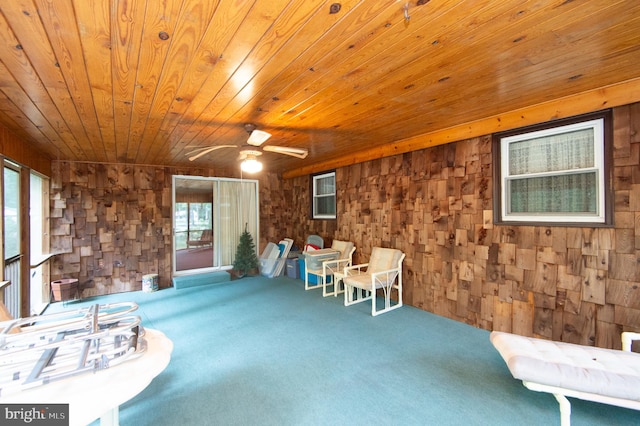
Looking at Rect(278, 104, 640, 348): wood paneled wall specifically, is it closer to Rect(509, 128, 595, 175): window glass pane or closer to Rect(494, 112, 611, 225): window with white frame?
Rect(494, 112, 611, 225): window with white frame

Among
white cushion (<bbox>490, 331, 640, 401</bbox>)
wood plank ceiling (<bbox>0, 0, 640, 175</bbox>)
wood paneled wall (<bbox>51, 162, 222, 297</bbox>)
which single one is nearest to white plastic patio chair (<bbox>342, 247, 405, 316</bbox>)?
white cushion (<bbox>490, 331, 640, 401</bbox>)

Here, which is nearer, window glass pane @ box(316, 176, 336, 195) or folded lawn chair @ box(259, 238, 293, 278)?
window glass pane @ box(316, 176, 336, 195)

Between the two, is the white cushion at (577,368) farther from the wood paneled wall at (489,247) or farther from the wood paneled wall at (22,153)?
the wood paneled wall at (22,153)

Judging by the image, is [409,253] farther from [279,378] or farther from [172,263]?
[172,263]

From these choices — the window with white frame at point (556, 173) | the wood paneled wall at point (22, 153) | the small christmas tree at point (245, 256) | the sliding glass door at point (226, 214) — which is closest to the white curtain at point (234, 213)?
the sliding glass door at point (226, 214)

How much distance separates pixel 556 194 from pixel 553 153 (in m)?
0.42

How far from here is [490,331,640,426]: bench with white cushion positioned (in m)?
1.62

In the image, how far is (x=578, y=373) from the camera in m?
1.69

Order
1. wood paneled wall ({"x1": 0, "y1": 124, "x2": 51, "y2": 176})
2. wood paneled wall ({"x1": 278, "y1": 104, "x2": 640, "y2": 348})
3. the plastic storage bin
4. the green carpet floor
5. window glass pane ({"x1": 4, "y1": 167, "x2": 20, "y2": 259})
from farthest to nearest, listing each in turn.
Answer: the plastic storage bin, window glass pane ({"x1": 4, "y1": 167, "x2": 20, "y2": 259}), wood paneled wall ({"x1": 0, "y1": 124, "x2": 51, "y2": 176}), wood paneled wall ({"x1": 278, "y1": 104, "x2": 640, "y2": 348}), the green carpet floor

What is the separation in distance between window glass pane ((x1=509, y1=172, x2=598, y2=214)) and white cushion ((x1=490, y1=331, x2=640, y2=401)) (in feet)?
4.37

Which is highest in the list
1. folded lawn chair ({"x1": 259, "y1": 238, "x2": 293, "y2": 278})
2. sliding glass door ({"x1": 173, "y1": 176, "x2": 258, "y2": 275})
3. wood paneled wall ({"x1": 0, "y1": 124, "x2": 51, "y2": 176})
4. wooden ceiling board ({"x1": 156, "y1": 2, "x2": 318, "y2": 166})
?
wooden ceiling board ({"x1": 156, "y1": 2, "x2": 318, "y2": 166})

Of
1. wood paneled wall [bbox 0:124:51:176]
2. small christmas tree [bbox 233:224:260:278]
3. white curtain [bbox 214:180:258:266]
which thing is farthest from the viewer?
white curtain [bbox 214:180:258:266]

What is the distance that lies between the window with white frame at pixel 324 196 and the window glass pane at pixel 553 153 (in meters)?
3.15

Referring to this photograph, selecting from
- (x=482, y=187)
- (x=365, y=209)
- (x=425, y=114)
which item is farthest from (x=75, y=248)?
(x=482, y=187)
